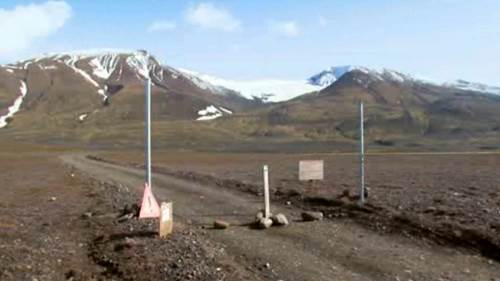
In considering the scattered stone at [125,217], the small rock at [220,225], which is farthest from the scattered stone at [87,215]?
the small rock at [220,225]

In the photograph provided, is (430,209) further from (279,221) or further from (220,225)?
(220,225)

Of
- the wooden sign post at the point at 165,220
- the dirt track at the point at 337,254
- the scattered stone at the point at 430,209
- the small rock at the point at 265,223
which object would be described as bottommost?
the dirt track at the point at 337,254

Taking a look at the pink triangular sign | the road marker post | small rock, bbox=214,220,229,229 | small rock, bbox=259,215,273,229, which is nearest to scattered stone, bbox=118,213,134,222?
the pink triangular sign

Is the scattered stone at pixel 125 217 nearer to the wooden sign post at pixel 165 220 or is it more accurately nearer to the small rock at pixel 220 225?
the small rock at pixel 220 225

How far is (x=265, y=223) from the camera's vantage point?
60.6 feet

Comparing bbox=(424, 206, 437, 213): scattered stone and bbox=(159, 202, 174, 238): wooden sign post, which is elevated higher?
bbox=(159, 202, 174, 238): wooden sign post

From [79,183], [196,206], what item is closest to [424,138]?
[79,183]

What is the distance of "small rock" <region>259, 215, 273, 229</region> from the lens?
18422 mm

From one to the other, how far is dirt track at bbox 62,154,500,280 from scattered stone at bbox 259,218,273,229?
0.28 meters

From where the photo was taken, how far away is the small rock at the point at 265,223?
18.4 meters

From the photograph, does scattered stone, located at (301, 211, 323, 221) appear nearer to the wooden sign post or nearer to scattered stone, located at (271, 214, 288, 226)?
scattered stone, located at (271, 214, 288, 226)

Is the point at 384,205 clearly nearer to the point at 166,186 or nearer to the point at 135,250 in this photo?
the point at 135,250

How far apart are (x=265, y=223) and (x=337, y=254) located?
3858 millimetres

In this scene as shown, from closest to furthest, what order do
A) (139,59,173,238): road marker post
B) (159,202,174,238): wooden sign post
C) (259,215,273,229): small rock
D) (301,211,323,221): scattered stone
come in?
1. (159,202,174,238): wooden sign post
2. (139,59,173,238): road marker post
3. (259,215,273,229): small rock
4. (301,211,323,221): scattered stone
